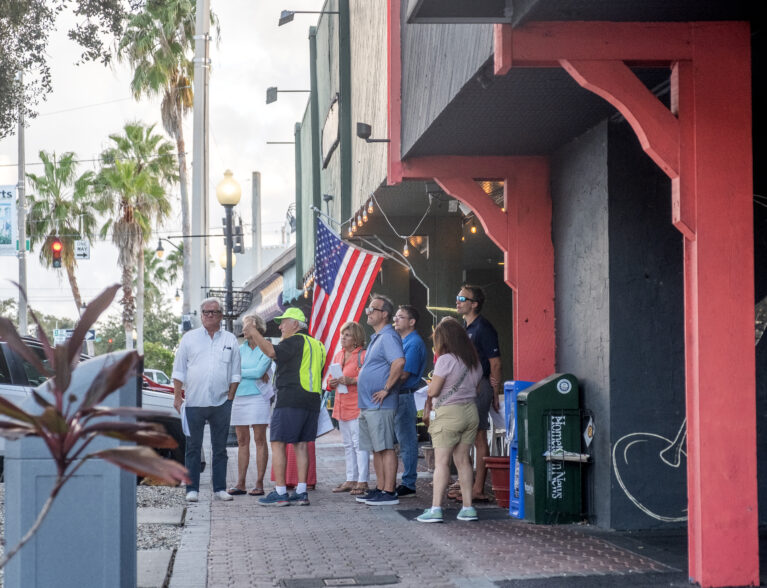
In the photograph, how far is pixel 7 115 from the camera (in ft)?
49.6

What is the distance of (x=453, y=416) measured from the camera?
349 inches

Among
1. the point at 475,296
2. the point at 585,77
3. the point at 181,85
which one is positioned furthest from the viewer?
the point at 181,85

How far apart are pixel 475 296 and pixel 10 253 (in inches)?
449

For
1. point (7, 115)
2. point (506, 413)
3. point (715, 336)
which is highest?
point (7, 115)

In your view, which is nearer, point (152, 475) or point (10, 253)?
point (152, 475)

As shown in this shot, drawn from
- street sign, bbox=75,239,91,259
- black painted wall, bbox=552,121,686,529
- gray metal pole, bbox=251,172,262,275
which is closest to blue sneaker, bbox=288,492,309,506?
black painted wall, bbox=552,121,686,529

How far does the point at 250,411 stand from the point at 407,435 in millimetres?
1632

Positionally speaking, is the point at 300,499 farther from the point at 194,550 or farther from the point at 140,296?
the point at 140,296

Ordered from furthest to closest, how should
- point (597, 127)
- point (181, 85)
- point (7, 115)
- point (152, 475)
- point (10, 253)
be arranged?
point (181, 85) < point (10, 253) < point (7, 115) < point (597, 127) < point (152, 475)

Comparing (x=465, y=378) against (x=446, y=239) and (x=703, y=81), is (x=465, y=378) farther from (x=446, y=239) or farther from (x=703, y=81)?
(x=446, y=239)

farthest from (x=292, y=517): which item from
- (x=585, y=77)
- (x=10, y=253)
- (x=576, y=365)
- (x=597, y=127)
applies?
(x=10, y=253)

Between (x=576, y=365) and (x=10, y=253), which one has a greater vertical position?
(x=10, y=253)

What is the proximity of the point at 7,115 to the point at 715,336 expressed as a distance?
38.4 feet

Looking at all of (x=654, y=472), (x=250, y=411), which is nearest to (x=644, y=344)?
(x=654, y=472)
